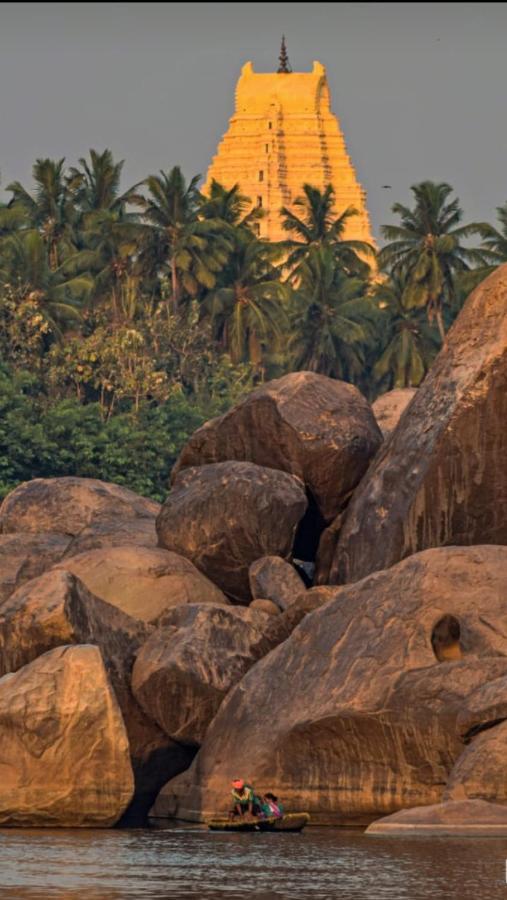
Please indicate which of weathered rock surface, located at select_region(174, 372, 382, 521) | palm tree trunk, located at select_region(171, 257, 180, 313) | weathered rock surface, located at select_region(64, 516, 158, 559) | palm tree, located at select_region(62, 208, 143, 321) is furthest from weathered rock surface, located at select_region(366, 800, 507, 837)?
palm tree trunk, located at select_region(171, 257, 180, 313)

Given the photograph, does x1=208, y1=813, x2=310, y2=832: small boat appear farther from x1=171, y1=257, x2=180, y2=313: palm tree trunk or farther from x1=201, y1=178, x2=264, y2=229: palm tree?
x1=201, y1=178, x2=264, y2=229: palm tree

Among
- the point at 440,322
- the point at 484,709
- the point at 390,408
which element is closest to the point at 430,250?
the point at 440,322

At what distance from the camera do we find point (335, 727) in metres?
35.2

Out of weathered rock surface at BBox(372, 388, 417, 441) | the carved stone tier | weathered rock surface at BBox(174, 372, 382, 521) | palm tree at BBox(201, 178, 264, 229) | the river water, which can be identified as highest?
the carved stone tier

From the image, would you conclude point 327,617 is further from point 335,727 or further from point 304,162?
point 304,162

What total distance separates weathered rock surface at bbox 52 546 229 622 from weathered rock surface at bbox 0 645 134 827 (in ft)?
20.2

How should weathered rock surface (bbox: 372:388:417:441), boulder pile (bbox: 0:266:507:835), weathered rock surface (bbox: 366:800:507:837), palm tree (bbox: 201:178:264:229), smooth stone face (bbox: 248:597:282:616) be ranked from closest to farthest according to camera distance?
weathered rock surface (bbox: 366:800:507:837), boulder pile (bbox: 0:266:507:835), smooth stone face (bbox: 248:597:282:616), weathered rock surface (bbox: 372:388:417:441), palm tree (bbox: 201:178:264:229)

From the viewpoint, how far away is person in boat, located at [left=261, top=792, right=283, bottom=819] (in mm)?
34656

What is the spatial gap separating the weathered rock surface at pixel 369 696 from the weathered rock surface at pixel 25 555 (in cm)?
868

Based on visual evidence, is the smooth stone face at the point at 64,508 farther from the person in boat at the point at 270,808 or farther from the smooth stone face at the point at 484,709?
the smooth stone face at the point at 484,709

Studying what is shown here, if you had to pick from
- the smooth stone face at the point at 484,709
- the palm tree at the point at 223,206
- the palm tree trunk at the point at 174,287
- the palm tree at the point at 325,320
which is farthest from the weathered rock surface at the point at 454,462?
the palm tree at the point at 223,206

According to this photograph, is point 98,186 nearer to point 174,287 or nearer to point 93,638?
point 174,287

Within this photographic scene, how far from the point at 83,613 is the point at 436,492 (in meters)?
6.40

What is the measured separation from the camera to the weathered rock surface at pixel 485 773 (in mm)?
33031
